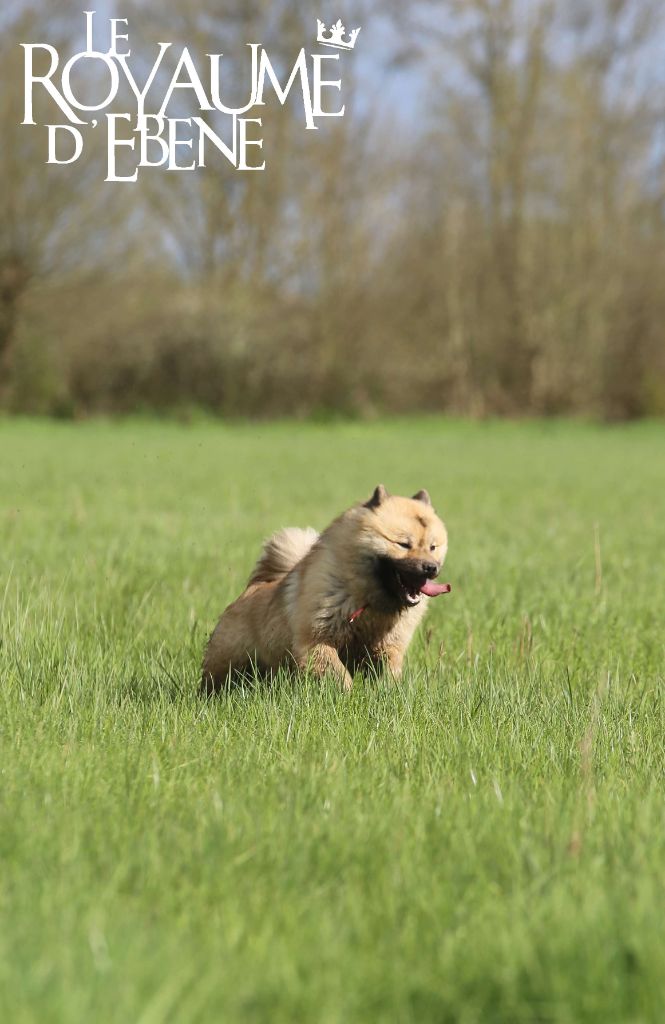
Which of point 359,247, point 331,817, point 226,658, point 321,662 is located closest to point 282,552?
point 226,658

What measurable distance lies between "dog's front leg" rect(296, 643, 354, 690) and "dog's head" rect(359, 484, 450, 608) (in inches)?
10.3

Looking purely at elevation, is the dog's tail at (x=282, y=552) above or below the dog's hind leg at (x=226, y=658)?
above

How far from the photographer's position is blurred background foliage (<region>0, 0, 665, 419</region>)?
2806cm

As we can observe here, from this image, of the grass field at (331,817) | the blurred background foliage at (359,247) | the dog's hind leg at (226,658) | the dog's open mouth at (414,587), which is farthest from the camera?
the blurred background foliage at (359,247)

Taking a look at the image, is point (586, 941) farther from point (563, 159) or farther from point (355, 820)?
point (563, 159)

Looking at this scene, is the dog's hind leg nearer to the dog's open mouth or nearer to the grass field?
the grass field

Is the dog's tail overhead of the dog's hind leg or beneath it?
overhead

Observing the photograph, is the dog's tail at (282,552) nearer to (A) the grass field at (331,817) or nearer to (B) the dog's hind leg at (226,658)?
(B) the dog's hind leg at (226,658)

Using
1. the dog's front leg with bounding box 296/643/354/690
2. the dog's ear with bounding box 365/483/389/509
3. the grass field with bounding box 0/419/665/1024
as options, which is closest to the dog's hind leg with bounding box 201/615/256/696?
the grass field with bounding box 0/419/665/1024

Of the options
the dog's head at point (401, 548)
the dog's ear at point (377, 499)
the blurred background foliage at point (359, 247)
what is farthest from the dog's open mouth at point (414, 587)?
the blurred background foliage at point (359, 247)

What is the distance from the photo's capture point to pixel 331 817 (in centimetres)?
271

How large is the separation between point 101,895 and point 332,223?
1068 inches

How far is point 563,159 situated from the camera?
31062mm

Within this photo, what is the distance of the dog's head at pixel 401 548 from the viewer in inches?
157
